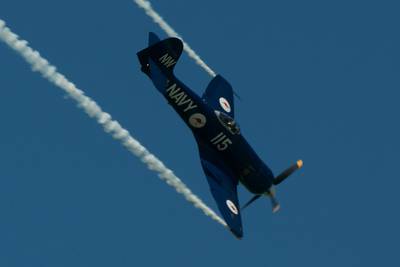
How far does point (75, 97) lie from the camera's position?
2938cm

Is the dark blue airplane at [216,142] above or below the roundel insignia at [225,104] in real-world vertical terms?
below

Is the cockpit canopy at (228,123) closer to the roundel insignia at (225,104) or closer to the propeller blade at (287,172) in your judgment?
the propeller blade at (287,172)

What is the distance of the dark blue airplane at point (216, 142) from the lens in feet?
107

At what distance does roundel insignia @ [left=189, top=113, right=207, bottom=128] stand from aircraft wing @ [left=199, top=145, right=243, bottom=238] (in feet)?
3.13

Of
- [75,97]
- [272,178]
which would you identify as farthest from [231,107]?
[75,97]

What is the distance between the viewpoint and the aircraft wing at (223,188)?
3194cm

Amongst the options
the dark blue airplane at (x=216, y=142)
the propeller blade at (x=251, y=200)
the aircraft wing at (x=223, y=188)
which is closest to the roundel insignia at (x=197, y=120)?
the dark blue airplane at (x=216, y=142)

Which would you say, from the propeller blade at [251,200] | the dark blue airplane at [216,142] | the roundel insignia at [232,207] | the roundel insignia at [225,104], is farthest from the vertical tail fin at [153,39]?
the propeller blade at [251,200]

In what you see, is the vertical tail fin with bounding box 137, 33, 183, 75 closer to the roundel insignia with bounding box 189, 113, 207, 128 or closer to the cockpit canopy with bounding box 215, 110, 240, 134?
the roundel insignia with bounding box 189, 113, 207, 128

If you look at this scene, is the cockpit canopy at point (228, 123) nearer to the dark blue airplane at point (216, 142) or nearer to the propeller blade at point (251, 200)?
the dark blue airplane at point (216, 142)

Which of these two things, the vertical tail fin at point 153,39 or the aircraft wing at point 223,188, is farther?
the vertical tail fin at point 153,39

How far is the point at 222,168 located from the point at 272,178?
207 centimetres

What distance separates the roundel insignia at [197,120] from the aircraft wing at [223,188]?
0.96m

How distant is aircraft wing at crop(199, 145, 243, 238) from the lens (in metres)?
31.9
